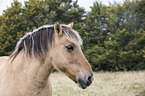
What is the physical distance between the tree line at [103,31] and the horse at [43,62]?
48.2ft

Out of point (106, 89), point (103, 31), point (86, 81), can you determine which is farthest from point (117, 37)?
point (86, 81)

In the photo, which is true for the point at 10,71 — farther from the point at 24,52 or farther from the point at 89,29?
the point at 89,29

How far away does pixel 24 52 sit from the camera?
2.34m

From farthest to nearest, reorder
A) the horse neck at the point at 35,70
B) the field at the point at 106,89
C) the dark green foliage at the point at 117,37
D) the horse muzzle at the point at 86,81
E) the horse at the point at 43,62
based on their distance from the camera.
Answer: the dark green foliage at the point at 117,37, the field at the point at 106,89, the horse neck at the point at 35,70, the horse at the point at 43,62, the horse muzzle at the point at 86,81

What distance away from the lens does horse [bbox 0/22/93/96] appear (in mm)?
2076

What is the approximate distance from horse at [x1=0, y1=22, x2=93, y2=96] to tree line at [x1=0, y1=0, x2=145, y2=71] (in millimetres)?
14696

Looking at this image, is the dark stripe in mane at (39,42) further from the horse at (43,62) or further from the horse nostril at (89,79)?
the horse nostril at (89,79)

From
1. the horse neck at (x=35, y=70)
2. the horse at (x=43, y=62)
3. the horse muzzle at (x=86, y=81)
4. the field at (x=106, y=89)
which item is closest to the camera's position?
the horse muzzle at (x=86, y=81)

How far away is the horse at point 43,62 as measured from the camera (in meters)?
2.08

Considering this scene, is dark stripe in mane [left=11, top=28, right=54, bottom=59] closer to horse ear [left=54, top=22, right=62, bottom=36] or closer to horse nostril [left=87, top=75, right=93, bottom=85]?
horse ear [left=54, top=22, right=62, bottom=36]

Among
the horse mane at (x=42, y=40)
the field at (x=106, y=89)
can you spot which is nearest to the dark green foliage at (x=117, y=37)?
the field at (x=106, y=89)

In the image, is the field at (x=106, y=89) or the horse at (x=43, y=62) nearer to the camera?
the horse at (x=43, y=62)

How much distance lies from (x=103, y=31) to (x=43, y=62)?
1681 cm

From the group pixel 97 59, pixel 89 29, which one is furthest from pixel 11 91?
pixel 89 29
